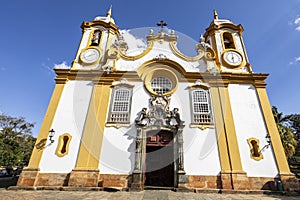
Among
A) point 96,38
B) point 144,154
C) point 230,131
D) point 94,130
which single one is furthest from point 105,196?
point 96,38

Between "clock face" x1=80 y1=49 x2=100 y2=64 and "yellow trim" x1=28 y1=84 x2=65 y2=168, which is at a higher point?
"clock face" x1=80 y1=49 x2=100 y2=64

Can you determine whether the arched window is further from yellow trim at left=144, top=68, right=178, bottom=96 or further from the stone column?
the stone column

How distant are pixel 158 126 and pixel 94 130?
150 inches

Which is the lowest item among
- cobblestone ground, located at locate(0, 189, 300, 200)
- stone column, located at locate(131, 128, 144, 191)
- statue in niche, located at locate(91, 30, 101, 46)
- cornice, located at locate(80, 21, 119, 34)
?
cobblestone ground, located at locate(0, 189, 300, 200)

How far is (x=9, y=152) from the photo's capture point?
14.9 meters

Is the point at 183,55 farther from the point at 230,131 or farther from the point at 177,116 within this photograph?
the point at 230,131

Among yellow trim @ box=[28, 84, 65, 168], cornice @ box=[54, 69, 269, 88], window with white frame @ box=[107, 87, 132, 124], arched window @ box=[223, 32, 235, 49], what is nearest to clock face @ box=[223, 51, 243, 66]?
arched window @ box=[223, 32, 235, 49]

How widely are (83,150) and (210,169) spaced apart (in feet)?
23.4

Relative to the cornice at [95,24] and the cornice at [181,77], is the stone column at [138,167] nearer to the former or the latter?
the cornice at [181,77]

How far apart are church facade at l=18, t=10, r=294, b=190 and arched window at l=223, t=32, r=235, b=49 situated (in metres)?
1.45

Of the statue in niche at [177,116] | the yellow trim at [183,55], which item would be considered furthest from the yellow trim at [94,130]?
the yellow trim at [183,55]

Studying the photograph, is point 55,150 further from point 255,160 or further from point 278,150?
point 278,150

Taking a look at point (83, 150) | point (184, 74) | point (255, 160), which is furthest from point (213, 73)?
point (83, 150)

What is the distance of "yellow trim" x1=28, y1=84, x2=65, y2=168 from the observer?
9.09 m
